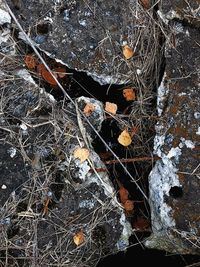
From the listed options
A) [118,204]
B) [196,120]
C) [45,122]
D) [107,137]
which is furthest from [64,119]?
[196,120]

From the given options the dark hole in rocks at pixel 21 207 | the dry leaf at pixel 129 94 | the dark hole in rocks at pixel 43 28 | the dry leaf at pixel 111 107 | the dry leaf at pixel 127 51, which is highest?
the dark hole in rocks at pixel 43 28

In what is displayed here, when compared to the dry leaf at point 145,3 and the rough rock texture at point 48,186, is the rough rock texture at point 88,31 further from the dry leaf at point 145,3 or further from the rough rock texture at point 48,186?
the rough rock texture at point 48,186

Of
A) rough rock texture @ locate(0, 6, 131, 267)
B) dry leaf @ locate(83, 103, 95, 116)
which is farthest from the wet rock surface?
dry leaf @ locate(83, 103, 95, 116)

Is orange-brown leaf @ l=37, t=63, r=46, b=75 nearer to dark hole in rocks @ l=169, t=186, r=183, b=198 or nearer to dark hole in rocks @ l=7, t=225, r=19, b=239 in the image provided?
dark hole in rocks @ l=7, t=225, r=19, b=239

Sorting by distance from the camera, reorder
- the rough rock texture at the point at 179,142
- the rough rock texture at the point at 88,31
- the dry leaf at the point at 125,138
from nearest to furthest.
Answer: the rough rock texture at the point at 179,142
the rough rock texture at the point at 88,31
the dry leaf at the point at 125,138

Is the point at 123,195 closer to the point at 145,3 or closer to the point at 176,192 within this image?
the point at 176,192

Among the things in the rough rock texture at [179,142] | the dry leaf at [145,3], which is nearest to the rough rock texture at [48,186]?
the rough rock texture at [179,142]

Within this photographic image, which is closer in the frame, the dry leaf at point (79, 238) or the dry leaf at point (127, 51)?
the dry leaf at point (79, 238)
